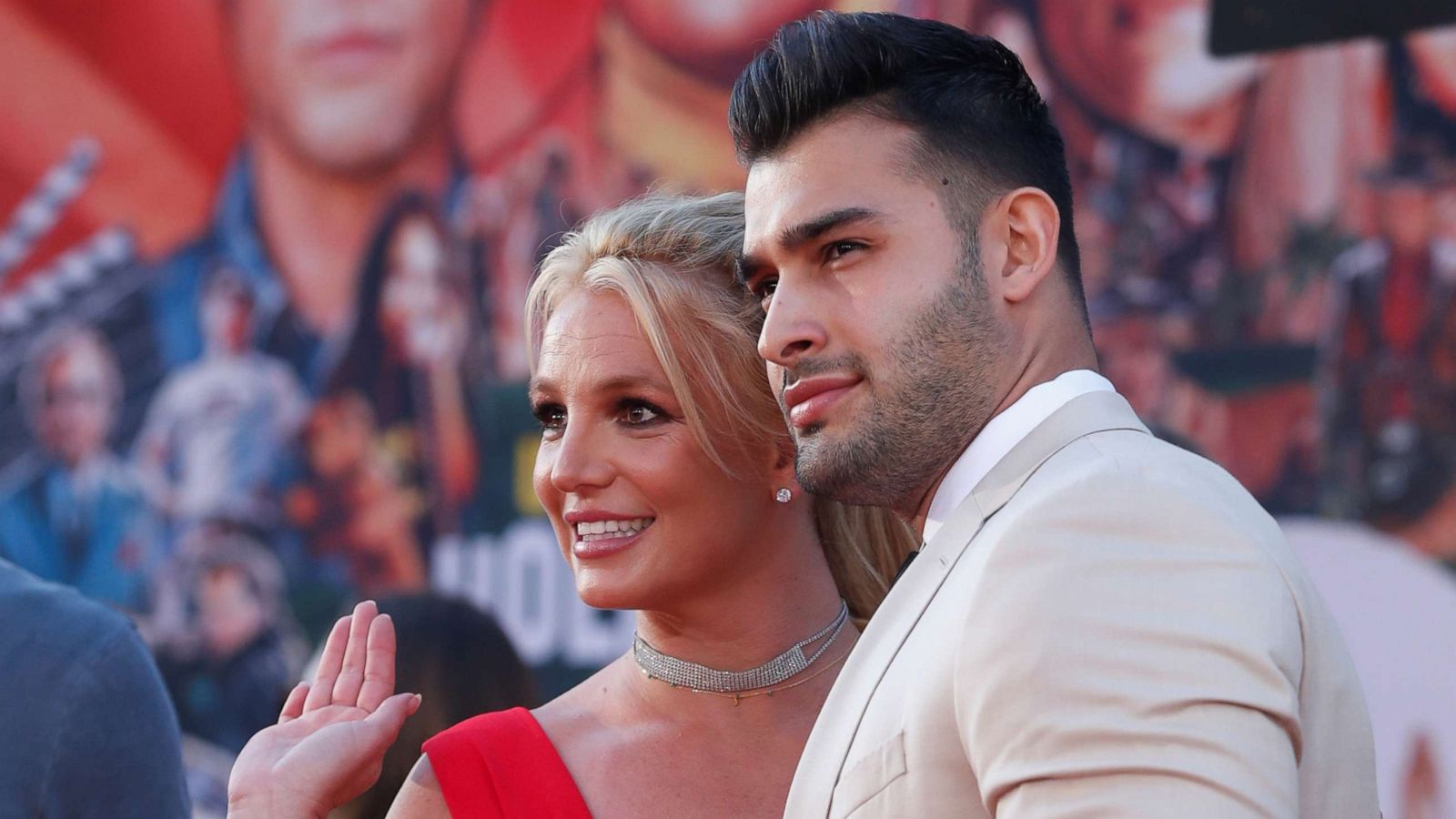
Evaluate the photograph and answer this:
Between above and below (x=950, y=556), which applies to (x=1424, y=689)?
Result: below

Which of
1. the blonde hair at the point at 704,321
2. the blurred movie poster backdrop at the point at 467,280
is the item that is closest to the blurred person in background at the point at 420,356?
the blurred movie poster backdrop at the point at 467,280

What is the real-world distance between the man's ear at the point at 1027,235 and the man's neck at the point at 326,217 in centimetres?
334

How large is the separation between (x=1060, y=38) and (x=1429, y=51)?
93 cm

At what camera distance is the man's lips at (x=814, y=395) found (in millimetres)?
1874

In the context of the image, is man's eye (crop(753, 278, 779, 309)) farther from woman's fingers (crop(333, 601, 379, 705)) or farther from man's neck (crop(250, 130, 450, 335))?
man's neck (crop(250, 130, 450, 335))

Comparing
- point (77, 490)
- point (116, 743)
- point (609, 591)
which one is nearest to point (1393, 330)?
point (609, 591)

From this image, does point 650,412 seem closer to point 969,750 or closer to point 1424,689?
point 969,750

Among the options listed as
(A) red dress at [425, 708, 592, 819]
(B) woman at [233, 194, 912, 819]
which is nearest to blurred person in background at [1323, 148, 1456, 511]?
(B) woman at [233, 194, 912, 819]

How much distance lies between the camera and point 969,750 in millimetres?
1462

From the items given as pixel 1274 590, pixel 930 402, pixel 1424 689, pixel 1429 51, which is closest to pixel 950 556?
pixel 930 402

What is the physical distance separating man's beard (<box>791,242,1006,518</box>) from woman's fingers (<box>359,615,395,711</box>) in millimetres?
941

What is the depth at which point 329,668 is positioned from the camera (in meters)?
2.43

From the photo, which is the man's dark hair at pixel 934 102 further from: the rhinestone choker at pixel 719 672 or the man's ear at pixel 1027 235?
the rhinestone choker at pixel 719 672

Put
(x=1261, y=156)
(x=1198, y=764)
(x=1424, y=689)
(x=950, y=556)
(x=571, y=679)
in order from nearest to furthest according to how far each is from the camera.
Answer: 1. (x=1198, y=764)
2. (x=950, y=556)
3. (x=1424, y=689)
4. (x=1261, y=156)
5. (x=571, y=679)
